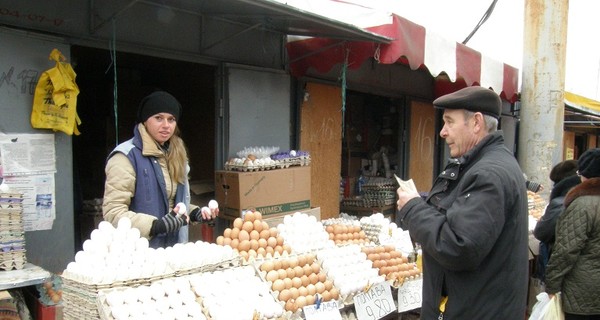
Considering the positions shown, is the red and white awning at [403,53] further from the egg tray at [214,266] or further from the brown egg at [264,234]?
the egg tray at [214,266]

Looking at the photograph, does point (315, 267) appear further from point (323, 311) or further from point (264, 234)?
point (264, 234)

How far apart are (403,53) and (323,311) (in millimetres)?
2793

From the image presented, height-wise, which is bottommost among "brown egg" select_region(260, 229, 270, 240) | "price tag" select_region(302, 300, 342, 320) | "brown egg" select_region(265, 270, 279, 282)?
"price tag" select_region(302, 300, 342, 320)

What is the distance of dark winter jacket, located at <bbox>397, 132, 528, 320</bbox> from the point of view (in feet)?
6.18

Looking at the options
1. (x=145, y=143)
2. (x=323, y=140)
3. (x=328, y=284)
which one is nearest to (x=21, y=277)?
(x=145, y=143)

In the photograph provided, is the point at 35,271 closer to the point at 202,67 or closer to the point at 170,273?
the point at 170,273

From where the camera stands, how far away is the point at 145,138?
2877mm

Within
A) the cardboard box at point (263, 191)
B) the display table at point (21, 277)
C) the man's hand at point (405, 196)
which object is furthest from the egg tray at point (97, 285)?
the cardboard box at point (263, 191)

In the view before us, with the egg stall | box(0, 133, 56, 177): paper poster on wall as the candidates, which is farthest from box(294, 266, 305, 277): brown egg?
box(0, 133, 56, 177): paper poster on wall

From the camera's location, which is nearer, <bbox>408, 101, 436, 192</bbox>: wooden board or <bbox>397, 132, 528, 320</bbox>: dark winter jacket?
<bbox>397, 132, 528, 320</bbox>: dark winter jacket

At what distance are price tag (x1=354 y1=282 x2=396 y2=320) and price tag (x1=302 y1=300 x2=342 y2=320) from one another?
8.5 inches

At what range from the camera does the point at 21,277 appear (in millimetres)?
2766

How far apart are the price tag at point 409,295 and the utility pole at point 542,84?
15.2ft

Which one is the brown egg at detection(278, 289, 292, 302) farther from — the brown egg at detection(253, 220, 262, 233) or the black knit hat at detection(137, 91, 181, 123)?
the black knit hat at detection(137, 91, 181, 123)
